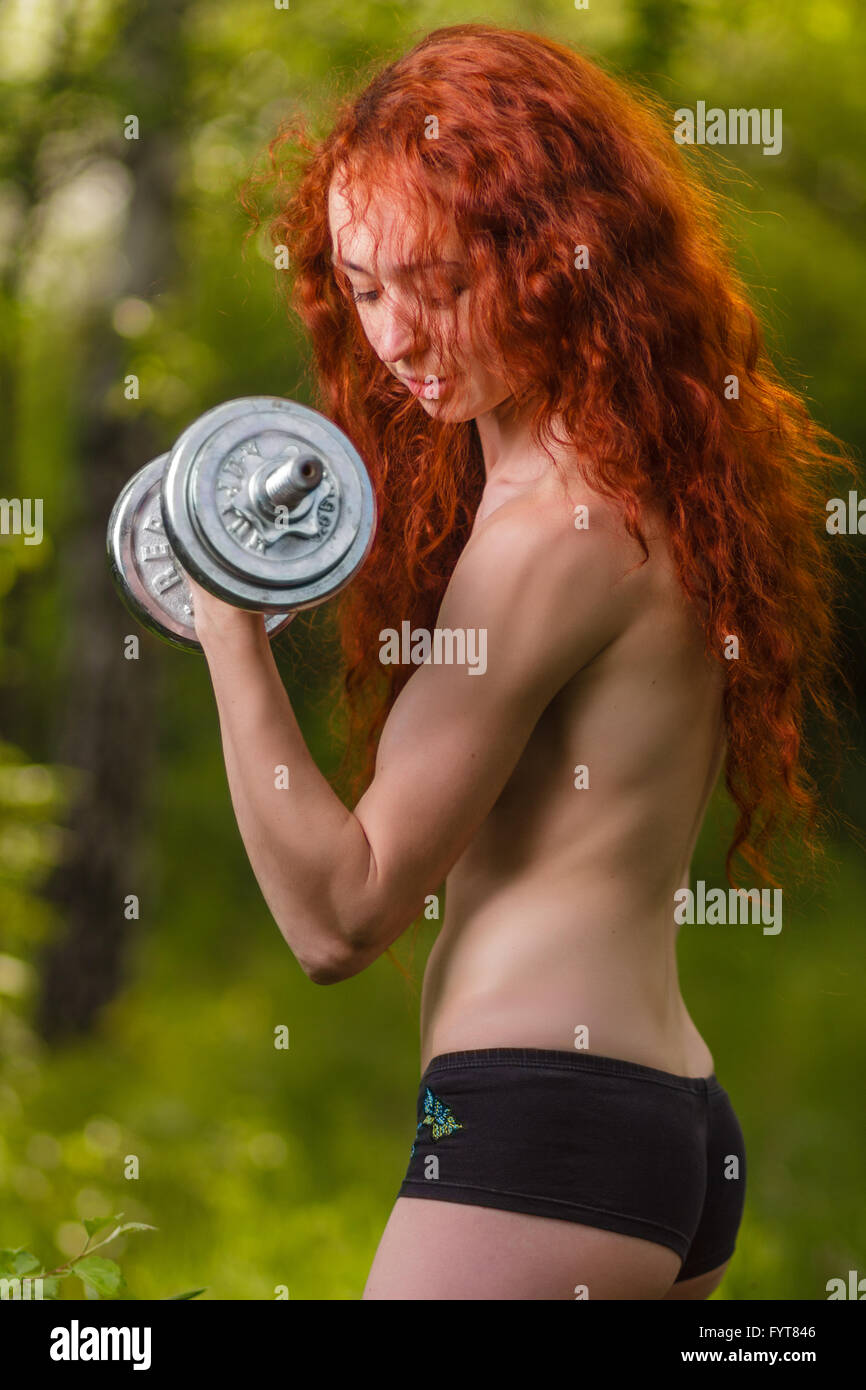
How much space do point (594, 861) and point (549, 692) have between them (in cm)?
20

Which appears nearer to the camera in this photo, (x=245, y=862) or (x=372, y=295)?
(x=372, y=295)

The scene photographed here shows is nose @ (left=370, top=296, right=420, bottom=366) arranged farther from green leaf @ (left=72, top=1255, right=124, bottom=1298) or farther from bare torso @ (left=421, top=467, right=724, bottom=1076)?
green leaf @ (left=72, top=1255, right=124, bottom=1298)

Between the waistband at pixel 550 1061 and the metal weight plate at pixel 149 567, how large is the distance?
583 millimetres

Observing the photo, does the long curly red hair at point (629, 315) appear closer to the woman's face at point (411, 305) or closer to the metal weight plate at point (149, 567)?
the woman's face at point (411, 305)

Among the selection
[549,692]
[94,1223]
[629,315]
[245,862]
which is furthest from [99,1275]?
[245,862]

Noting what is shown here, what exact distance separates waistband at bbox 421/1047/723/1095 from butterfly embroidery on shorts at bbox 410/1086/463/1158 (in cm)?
3

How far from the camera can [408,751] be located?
1.29 m

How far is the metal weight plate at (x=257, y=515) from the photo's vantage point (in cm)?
124

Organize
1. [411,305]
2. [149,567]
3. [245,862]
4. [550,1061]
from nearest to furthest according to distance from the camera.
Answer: [550,1061] → [411,305] → [149,567] → [245,862]

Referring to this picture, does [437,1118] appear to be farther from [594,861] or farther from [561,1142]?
[594,861]

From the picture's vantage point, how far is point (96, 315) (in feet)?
18.8

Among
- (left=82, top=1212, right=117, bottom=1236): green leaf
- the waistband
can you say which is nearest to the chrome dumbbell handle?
the waistband

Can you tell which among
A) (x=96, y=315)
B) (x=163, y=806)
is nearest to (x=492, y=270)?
(x=96, y=315)
